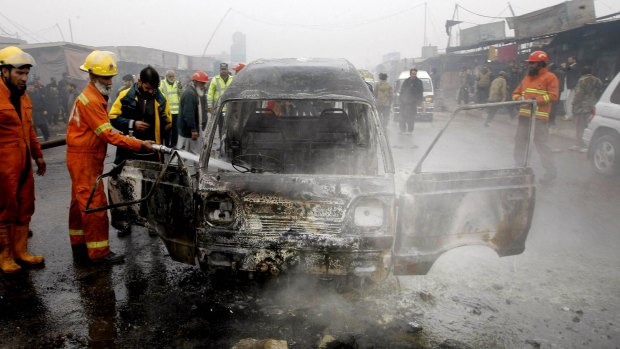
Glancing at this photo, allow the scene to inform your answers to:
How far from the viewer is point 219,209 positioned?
3039 mm

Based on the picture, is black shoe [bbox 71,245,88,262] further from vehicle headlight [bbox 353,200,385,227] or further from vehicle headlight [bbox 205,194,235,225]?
vehicle headlight [bbox 353,200,385,227]

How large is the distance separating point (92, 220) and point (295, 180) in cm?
213

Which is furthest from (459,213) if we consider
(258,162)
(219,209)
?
(258,162)

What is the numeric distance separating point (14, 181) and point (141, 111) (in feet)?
4.55

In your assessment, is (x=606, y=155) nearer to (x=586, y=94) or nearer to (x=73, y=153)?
(x=586, y=94)

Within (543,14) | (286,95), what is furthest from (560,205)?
(543,14)

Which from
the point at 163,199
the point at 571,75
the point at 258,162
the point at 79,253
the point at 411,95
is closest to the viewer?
the point at 163,199

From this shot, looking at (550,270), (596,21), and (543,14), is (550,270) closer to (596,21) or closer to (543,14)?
(596,21)

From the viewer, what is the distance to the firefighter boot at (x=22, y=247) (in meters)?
3.88

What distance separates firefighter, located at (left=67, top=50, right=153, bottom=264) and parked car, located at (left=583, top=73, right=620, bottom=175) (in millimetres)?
7636

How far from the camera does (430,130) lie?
14.1 m

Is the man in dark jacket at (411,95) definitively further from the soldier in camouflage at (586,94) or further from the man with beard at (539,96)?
the man with beard at (539,96)

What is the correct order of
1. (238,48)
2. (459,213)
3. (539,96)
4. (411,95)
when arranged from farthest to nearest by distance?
(238,48) → (411,95) → (539,96) → (459,213)

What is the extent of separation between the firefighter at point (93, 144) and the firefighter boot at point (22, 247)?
51 cm
